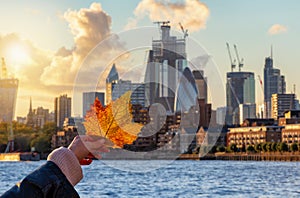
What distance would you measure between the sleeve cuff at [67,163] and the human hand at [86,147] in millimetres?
72

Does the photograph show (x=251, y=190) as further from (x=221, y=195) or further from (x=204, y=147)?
(x=204, y=147)

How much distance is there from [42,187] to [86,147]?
34 centimetres

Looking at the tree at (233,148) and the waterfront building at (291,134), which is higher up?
the waterfront building at (291,134)

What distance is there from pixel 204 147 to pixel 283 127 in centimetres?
2095

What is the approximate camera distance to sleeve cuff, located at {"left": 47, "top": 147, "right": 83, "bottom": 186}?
2479 millimetres

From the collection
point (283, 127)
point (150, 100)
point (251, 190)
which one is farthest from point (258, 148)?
point (150, 100)

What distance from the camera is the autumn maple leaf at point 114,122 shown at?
2.84 metres

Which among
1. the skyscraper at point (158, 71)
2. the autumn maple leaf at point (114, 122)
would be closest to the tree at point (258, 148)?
the skyscraper at point (158, 71)

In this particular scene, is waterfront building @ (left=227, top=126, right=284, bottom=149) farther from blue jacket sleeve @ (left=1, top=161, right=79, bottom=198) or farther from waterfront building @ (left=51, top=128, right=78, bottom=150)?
blue jacket sleeve @ (left=1, top=161, right=79, bottom=198)

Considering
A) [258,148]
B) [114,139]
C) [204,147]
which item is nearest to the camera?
[114,139]

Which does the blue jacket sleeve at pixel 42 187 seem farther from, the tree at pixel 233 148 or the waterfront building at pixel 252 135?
the tree at pixel 233 148

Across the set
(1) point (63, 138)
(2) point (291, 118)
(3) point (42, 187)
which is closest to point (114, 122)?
(3) point (42, 187)

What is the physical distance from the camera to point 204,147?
186 meters

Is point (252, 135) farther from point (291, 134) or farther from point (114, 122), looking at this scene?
point (114, 122)
